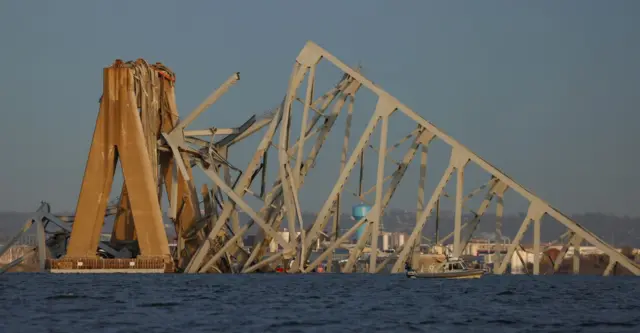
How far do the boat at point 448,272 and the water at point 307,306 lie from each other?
29.8ft

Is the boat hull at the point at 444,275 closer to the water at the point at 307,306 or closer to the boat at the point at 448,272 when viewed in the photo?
the boat at the point at 448,272

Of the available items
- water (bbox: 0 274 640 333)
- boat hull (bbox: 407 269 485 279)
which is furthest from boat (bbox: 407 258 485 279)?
water (bbox: 0 274 640 333)

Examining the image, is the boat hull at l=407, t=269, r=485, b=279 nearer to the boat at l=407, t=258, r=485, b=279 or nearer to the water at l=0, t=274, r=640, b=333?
the boat at l=407, t=258, r=485, b=279

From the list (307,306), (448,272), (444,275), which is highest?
(448,272)

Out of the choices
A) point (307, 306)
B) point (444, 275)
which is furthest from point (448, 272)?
point (307, 306)

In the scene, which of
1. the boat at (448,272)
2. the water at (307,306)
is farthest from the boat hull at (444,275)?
the water at (307,306)

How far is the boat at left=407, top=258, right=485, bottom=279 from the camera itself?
88312mm

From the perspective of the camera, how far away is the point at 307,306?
54.0 m

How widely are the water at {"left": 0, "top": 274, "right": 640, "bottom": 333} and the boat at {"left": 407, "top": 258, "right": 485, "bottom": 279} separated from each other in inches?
358

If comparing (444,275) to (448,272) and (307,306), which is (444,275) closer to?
(448,272)

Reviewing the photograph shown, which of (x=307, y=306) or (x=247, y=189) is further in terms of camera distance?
(x=247, y=189)

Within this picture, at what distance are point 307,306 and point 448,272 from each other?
116ft

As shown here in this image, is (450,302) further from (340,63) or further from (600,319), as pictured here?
(340,63)

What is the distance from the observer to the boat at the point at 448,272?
88.3 metres
